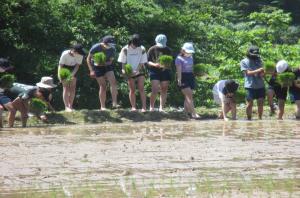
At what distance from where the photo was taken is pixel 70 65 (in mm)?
16641

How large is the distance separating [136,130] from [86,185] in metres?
6.12

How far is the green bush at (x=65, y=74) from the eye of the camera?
16016 mm

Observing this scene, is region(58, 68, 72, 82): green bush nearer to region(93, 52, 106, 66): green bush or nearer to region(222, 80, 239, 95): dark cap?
region(93, 52, 106, 66): green bush

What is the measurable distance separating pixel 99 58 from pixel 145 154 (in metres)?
5.98

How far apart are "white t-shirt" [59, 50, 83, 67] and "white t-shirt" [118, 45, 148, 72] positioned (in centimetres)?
91

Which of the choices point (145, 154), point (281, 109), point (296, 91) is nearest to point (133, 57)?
point (281, 109)

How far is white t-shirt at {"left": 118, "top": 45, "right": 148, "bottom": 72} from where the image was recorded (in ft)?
54.5

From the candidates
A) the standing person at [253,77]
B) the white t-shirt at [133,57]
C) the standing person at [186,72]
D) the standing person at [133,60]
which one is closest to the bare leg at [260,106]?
the standing person at [253,77]

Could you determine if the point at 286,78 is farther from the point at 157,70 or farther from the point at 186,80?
the point at 157,70

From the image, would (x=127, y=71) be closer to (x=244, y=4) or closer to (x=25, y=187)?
(x=25, y=187)

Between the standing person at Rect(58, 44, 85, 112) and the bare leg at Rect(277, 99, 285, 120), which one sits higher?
the standing person at Rect(58, 44, 85, 112)

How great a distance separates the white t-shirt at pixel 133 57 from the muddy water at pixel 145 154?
83.0 inches

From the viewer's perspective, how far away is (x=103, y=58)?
53.0 feet

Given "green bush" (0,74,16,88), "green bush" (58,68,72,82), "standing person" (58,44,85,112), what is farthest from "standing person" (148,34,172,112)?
"green bush" (0,74,16,88)
